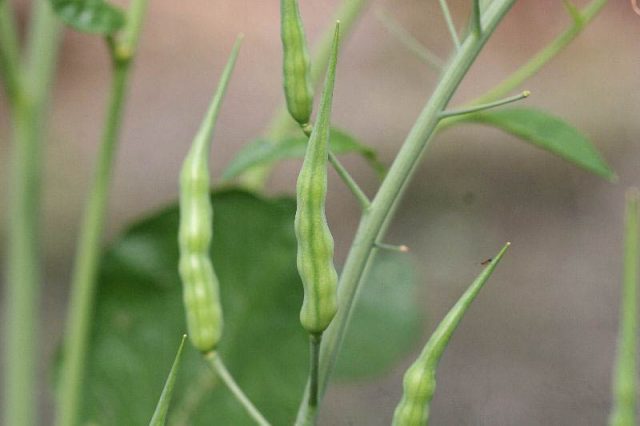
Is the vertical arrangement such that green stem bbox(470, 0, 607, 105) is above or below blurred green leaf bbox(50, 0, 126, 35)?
above

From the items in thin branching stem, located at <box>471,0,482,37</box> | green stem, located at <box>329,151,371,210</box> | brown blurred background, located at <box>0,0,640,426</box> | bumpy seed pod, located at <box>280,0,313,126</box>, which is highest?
thin branching stem, located at <box>471,0,482,37</box>

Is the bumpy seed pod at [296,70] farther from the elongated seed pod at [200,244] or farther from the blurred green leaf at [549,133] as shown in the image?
the blurred green leaf at [549,133]

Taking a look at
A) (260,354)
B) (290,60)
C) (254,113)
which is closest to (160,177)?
(254,113)

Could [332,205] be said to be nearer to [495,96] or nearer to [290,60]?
[495,96]

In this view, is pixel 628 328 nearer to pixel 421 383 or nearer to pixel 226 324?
pixel 421 383

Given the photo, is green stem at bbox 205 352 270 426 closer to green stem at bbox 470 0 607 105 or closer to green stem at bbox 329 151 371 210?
green stem at bbox 329 151 371 210

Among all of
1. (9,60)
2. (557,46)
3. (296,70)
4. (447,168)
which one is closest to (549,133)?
(557,46)

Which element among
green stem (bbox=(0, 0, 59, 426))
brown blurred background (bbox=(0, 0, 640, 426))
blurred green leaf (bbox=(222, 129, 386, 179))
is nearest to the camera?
blurred green leaf (bbox=(222, 129, 386, 179))

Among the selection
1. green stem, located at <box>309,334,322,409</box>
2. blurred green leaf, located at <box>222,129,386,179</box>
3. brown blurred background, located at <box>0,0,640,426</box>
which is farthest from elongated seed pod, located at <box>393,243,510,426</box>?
brown blurred background, located at <box>0,0,640,426</box>
